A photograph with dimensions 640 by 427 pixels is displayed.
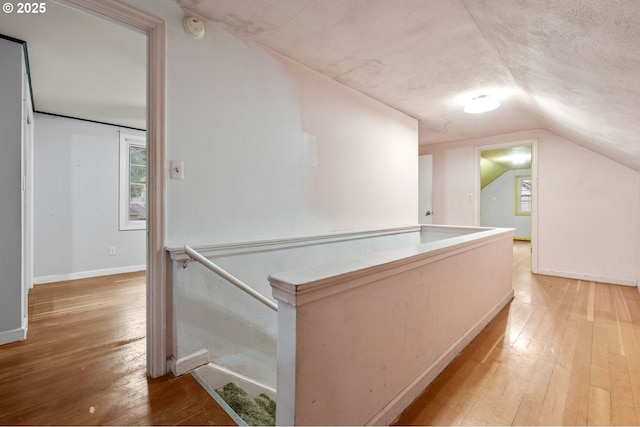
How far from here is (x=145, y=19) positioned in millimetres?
1629

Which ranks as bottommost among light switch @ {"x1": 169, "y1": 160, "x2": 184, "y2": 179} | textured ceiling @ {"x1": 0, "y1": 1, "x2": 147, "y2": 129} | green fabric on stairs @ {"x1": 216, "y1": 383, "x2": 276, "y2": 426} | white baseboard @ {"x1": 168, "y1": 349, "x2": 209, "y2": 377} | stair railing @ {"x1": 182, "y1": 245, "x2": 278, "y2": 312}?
green fabric on stairs @ {"x1": 216, "y1": 383, "x2": 276, "y2": 426}

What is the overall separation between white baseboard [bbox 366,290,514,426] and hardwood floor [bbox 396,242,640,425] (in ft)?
0.11

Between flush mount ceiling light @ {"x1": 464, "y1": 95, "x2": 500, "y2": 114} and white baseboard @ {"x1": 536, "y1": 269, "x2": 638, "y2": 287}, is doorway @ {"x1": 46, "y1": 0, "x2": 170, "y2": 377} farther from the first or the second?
white baseboard @ {"x1": 536, "y1": 269, "x2": 638, "y2": 287}

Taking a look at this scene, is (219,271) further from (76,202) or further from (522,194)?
(522,194)

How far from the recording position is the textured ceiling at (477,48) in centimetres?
140

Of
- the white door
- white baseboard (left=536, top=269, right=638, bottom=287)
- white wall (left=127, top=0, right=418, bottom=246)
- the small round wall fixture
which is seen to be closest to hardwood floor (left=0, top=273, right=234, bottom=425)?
white wall (left=127, top=0, right=418, bottom=246)

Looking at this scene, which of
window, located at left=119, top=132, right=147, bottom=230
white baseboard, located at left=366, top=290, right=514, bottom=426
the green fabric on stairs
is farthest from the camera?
window, located at left=119, top=132, right=147, bottom=230

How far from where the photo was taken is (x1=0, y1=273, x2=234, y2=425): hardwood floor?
4.58 ft

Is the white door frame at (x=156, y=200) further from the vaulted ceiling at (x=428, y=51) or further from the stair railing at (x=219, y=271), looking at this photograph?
the vaulted ceiling at (x=428, y=51)

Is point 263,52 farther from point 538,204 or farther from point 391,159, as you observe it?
point 538,204

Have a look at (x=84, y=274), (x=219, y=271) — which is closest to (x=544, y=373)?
(x=219, y=271)

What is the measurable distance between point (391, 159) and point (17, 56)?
11.4 ft

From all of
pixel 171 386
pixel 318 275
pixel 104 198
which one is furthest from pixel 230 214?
pixel 104 198

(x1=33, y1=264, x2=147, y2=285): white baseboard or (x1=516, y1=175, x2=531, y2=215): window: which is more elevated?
(x1=516, y1=175, x2=531, y2=215): window
